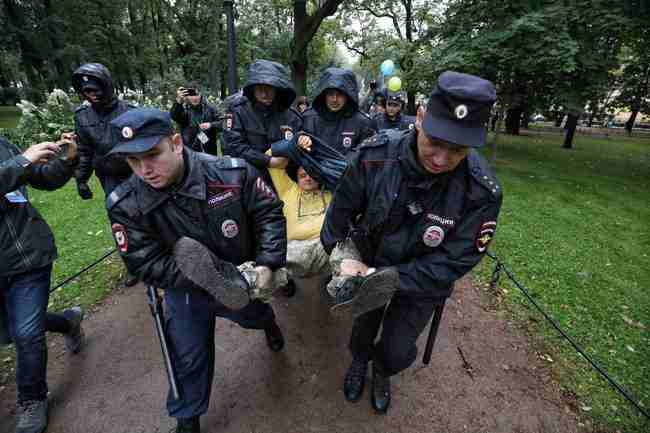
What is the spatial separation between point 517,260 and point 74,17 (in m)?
27.8

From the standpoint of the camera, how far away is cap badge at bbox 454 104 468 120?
1685 millimetres

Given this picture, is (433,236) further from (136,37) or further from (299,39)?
(136,37)

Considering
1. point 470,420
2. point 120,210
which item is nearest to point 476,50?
point 470,420

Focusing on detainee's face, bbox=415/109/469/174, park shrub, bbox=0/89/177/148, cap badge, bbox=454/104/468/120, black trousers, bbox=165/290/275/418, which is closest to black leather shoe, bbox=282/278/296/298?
black trousers, bbox=165/290/275/418

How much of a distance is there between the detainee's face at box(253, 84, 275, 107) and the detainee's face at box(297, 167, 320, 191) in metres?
1.12

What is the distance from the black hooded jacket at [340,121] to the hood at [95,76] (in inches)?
84.0

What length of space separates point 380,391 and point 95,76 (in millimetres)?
4018

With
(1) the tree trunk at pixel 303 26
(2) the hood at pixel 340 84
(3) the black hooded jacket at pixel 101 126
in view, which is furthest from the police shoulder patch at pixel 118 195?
(1) the tree trunk at pixel 303 26

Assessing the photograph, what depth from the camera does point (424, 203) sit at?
2059mm

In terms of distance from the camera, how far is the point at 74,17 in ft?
69.4

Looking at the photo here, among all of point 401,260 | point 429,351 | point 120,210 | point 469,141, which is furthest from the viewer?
point 429,351

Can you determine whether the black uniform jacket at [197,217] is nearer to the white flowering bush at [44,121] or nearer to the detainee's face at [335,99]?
the detainee's face at [335,99]

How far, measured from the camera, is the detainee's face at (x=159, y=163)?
188cm

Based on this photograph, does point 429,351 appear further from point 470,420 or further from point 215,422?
point 215,422
